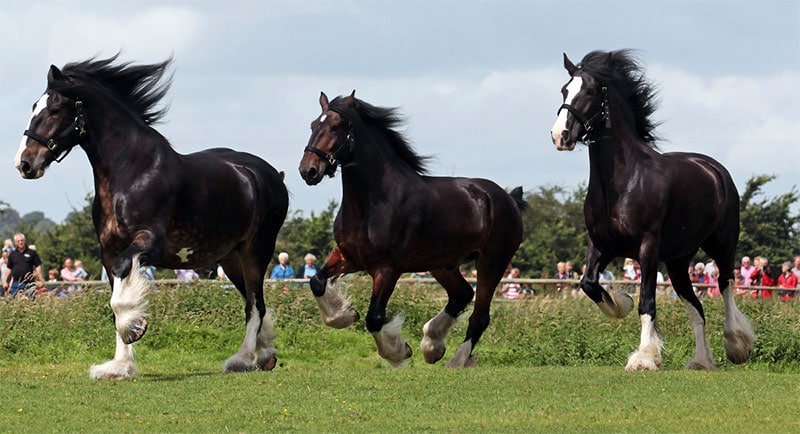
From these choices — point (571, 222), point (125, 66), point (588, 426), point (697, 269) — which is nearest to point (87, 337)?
point (125, 66)

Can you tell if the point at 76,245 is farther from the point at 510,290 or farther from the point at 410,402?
the point at 410,402

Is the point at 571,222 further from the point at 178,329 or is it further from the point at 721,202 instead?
the point at 721,202

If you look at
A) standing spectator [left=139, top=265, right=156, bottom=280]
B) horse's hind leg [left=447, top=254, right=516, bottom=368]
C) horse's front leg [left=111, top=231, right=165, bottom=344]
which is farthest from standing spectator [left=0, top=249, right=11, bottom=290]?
horse's front leg [left=111, top=231, right=165, bottom=344]

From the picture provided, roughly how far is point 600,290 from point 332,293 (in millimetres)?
2792

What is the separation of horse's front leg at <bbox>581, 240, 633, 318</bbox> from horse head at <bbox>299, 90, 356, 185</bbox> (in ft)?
8.94

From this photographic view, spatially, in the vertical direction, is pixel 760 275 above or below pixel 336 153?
below

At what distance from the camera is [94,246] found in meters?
48.9

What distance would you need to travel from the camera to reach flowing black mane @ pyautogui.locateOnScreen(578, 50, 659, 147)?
14.2 meters

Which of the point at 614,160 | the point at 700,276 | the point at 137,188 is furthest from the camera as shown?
the point at 700,276

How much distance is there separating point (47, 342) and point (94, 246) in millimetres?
30757

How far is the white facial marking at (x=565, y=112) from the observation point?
13453mm

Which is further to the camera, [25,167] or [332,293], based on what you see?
[332,293]

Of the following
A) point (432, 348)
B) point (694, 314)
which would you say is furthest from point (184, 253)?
point (694, 314)

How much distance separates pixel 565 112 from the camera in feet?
44.6
